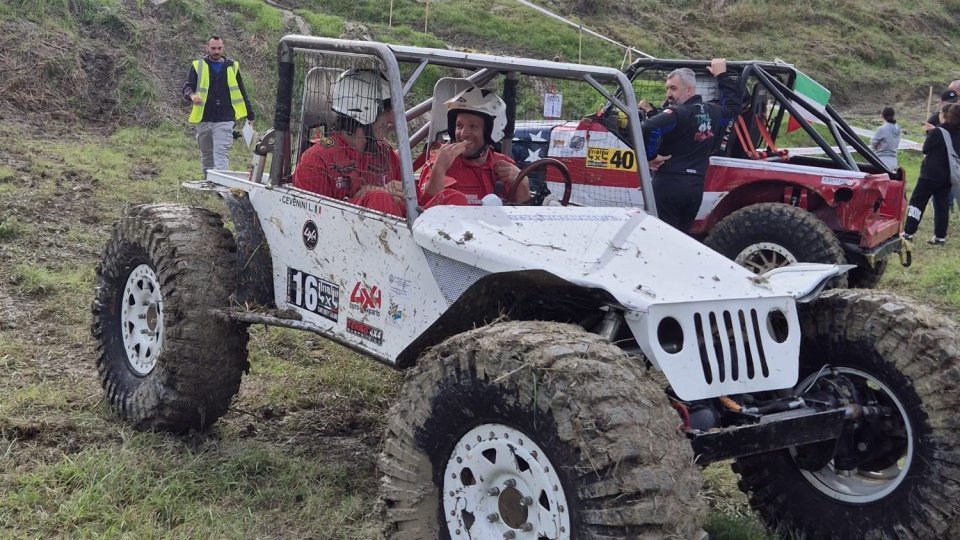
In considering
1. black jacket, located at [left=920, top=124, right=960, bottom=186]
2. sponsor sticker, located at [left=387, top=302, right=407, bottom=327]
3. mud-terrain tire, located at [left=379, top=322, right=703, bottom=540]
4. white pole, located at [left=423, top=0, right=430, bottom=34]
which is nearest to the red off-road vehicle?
sponsor sticker, located at [left=387, top=302, right=407, bottom=327]

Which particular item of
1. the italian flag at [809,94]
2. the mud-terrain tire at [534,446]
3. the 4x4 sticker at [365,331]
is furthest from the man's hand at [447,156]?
the italian flag at [809,94]

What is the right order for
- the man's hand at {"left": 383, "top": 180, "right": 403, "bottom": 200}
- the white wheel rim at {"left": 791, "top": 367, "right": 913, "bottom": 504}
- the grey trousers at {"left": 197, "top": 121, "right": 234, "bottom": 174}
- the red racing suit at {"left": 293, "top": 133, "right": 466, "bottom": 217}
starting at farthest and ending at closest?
the grey trousers at {"left": 197, "top": 121, "right": 234, "bottom": 174} < the red racing suit at {"left": 293, "top": 133, "right": 466, "bottom": 217} < the man's hand at {"left": 383, "top": 180, "right": 403, "bottom": 200} < the white wheel rim at {"left": 791, "top": 367, "right": 913, "bottom": 504}

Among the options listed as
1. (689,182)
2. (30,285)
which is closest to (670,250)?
(689,182)

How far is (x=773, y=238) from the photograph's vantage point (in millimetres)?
7309

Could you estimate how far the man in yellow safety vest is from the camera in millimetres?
10883

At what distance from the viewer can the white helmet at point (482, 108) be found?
4746 millimetres

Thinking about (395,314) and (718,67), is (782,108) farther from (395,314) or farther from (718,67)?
(395,314)

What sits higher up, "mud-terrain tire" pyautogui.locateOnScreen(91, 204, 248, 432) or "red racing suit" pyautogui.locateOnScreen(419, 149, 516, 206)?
"red racing suit" pyautogui.locateOnScreen(419, 149, 516, 206)

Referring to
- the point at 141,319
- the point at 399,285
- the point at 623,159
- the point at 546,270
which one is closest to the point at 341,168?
the point at 399,285

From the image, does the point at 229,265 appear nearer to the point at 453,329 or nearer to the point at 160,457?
the point at 160,457

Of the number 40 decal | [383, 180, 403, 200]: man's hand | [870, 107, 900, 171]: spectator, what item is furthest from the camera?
[870, 107, 900, 171]: spectator

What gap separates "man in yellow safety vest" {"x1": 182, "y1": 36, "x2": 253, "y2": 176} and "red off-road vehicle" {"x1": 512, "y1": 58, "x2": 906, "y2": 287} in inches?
168

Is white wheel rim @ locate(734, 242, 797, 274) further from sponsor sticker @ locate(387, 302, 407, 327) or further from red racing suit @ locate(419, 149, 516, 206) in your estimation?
sponsor sticker @ locate(387, 302, 407, 327)

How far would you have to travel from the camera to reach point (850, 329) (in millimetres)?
3781
